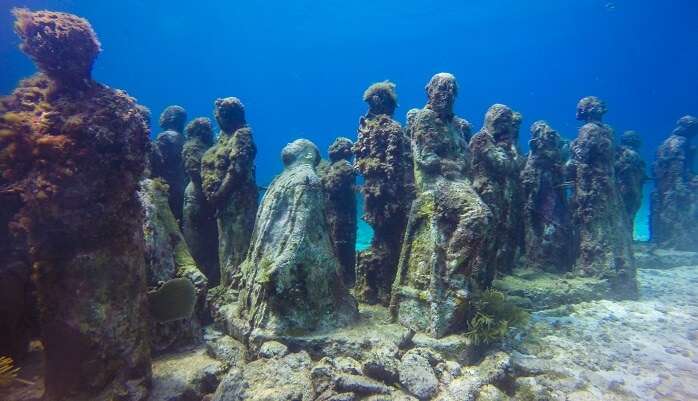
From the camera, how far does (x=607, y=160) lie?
11586 mm

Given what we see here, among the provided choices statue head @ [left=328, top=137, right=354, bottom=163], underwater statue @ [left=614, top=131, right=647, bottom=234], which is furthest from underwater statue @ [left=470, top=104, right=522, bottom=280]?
underwater statue @ [left=614, top=131, right=647, bottom=234]

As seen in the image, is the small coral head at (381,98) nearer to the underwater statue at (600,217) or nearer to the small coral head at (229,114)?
the small coral head at (229,114)

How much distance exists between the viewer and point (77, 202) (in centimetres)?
472

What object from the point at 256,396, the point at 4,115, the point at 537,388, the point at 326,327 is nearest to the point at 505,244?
the point at 537,388

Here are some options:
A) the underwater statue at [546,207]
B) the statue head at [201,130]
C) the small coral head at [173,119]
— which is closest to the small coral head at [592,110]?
the underwater statue at [546,207]

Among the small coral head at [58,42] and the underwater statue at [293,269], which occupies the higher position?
the small coral head at [58,42]

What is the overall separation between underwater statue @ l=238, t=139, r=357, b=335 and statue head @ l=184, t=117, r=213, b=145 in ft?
13.6

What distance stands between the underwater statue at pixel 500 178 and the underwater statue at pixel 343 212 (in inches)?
130

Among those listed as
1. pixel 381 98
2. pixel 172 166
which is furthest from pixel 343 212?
pixel 172 166

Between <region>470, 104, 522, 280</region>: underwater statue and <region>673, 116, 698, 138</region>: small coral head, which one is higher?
<region>673, 116, 698, 138</region>: small coral head

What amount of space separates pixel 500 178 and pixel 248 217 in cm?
640

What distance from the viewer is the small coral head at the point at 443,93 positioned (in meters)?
8.72

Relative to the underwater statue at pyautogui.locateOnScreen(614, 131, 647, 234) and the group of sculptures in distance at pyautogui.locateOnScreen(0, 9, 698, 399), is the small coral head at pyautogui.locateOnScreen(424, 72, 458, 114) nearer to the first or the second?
the group of sculptures in distance at pyautogui.locateOnScreen(0, 9, 698, 399)

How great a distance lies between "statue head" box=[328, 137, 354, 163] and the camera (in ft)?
37.0
